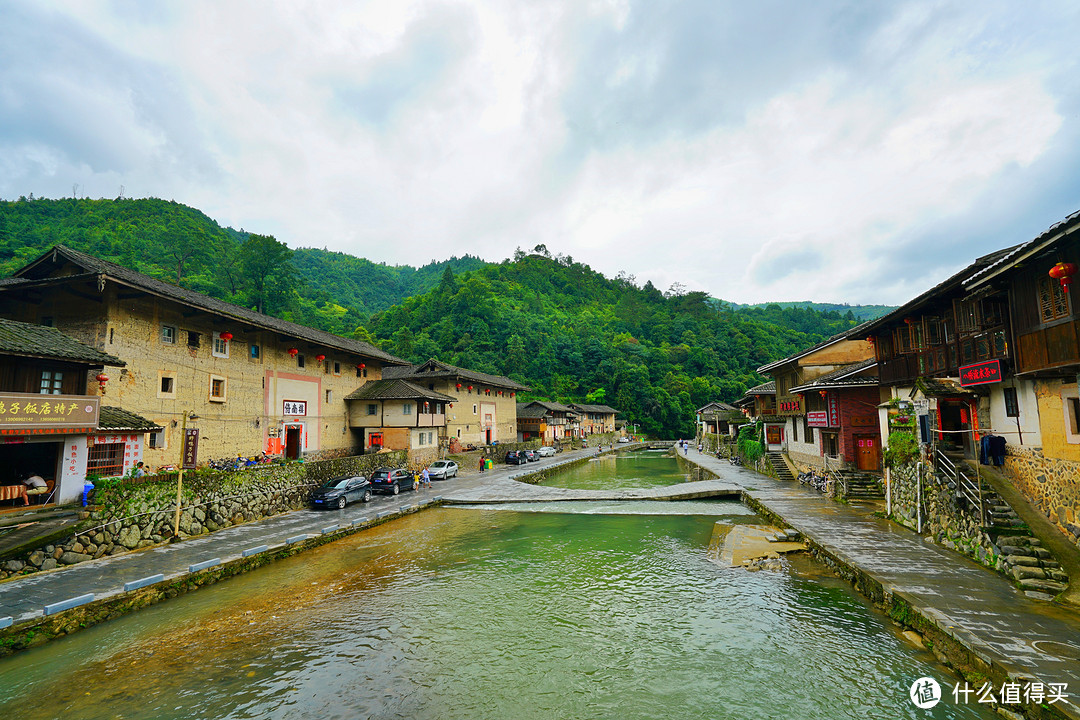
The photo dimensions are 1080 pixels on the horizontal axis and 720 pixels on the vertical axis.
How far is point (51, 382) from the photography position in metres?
13.4

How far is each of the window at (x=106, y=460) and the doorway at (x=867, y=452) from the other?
99.4ft

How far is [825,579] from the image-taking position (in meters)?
11.7

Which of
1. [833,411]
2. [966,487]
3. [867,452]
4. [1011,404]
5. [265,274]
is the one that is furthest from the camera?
[265,274]

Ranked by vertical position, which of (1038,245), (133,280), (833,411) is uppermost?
(133,280)

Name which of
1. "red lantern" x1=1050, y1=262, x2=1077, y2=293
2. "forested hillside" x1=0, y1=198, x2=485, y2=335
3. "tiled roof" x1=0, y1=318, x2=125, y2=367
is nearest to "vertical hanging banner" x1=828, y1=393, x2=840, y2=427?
"red lantern" x1=1050, y1=262, x2=1077, y2=293

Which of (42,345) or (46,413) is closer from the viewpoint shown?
(46,413)

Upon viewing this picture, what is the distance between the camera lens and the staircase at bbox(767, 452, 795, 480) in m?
27.8

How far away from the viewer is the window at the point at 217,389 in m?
21.2

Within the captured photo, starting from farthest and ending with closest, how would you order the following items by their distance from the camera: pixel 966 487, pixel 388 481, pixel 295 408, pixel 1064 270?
1. pixel 295 408
2. pixel 388 481
3. pixel 966 487
4. pixel 1064 270

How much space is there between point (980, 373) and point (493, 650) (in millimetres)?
14168

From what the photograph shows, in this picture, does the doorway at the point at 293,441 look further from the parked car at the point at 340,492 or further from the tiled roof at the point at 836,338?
the tiled roof at the point at 836,338

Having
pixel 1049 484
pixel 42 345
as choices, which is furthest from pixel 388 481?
pixel 1049 484

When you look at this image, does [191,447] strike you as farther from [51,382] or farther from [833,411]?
[833,411]

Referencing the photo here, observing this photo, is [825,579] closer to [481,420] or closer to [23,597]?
[23,597]
